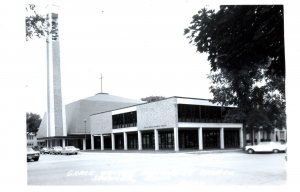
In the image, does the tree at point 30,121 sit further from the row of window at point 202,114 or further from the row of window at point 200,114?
the row of window at point 202,114

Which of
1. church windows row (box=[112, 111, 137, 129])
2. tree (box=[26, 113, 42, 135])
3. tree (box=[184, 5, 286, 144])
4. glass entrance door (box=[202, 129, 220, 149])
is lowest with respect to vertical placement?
glass entrance door (box=[202, 129, 220, 149])

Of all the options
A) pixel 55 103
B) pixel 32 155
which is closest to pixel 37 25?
pixel 32 155

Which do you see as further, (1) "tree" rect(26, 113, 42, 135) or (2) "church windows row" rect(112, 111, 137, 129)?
(2) "church windows row" rect(112, 111, 137, 129)

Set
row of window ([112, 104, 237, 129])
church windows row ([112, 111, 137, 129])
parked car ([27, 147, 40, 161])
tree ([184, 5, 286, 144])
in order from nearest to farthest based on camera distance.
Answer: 1. tree ([184, 5, 286, 144])
2. parked car ([27, 147, 40, 161])
3. row of window ([112, 104, 237, 129])
4. church windows row ([112, 111, 137, 129])

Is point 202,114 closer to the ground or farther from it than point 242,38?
closer to the ground

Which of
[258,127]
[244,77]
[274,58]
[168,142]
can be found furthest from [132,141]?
[274,58]

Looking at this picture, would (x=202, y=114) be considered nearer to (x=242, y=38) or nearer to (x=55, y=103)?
(x=55, y=103)

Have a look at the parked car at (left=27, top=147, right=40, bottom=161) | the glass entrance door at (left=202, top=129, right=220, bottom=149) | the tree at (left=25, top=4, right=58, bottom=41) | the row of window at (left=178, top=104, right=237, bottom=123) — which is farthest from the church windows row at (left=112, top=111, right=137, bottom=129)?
the tree at (left=25, top=4, right=58, bottom=41)

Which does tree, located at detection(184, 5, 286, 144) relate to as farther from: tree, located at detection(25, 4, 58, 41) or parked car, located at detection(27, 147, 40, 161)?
parked car, located at detection(27, 147, 40, 161)

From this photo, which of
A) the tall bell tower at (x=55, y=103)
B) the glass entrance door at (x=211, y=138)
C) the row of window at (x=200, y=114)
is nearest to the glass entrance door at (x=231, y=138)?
the glass entrance door at (x=211, y=138)

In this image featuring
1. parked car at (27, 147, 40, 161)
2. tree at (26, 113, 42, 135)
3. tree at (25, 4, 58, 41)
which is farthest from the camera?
parked car at (27, 147, 40, 161)

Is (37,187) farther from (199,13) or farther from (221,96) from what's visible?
(221,96)

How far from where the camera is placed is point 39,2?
895cm

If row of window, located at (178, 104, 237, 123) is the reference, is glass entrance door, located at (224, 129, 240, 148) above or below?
below
